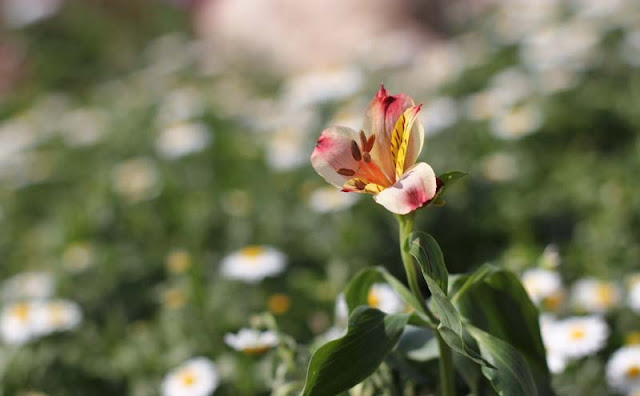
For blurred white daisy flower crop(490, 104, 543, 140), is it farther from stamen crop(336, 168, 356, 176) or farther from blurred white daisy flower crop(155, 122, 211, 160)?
stamen crop(336, 168, 356, 176)

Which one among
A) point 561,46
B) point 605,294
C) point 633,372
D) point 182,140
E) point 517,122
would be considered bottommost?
point 633,372

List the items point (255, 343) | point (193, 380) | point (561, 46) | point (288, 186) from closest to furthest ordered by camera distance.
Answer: point (255, 343) → point (193, 380) → point (288, 186) → point (561, 46)

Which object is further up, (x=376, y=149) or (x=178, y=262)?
(x=178, y=262)

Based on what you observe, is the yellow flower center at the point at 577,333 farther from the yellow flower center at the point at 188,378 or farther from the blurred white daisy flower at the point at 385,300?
the yellow flower center at the point at 188,378

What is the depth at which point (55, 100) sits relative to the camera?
5.52m

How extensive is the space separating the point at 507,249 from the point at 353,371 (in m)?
1.49

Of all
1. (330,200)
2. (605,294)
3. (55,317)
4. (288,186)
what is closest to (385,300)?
(605,294)

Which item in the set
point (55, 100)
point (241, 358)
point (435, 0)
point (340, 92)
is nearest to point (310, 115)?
point (340, 92)

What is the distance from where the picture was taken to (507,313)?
4.11ft

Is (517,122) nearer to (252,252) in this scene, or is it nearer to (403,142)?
(252,252)

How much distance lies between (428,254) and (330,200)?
139 cm

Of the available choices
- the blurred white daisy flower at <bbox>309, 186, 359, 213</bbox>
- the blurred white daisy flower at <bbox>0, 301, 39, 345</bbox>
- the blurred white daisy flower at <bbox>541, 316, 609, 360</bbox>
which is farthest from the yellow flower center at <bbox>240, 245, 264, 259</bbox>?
the blurred white daisy flower at <bbox>541, 316, 609, 360</bbox>

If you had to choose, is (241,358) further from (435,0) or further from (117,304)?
(435,0)

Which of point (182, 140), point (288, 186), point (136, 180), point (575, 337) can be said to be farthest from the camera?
point (182, 140)
